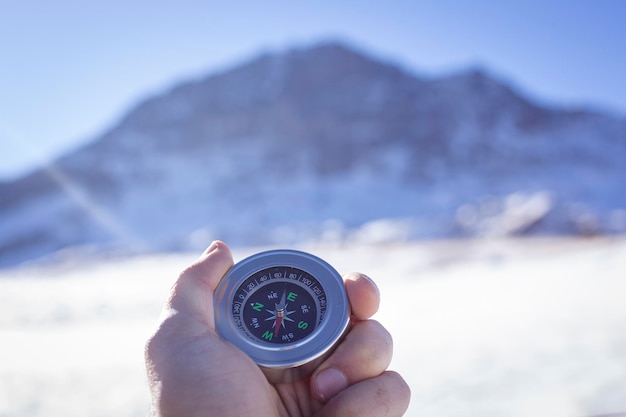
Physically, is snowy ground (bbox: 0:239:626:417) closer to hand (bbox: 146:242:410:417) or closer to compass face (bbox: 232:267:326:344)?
hand (bbox: 146:242:410:417)

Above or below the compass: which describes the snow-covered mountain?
above

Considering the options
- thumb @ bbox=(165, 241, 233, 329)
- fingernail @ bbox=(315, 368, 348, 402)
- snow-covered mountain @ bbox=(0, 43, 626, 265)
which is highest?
snow-covered mountain @ bbox=(0, 43, 626, 265)

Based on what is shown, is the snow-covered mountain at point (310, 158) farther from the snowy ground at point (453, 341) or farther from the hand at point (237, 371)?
the hand at point (237, 371)

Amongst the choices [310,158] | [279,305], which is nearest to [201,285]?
[279,305]

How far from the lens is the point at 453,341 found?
3678 millimetres

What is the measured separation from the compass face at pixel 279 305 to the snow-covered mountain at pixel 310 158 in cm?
1423

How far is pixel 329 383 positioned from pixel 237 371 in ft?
0.92

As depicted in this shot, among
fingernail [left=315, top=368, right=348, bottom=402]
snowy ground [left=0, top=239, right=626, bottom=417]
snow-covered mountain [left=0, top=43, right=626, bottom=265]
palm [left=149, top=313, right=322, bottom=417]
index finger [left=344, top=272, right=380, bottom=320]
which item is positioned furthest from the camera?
snow-covered mountain [left=0, top=43, right=626, bottom=265]

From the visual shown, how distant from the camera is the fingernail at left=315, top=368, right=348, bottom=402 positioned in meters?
1.46

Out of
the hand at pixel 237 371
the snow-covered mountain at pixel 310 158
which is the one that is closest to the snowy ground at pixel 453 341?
the hand at pixel 237 371

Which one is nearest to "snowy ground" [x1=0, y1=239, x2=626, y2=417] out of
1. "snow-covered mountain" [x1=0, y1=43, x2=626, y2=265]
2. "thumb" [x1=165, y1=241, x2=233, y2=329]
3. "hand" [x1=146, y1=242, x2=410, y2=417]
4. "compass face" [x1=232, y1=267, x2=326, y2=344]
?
"hand" [x1=146, y1=242, x2=410, y2=417]

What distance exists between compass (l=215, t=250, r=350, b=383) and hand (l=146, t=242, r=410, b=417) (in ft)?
0.12

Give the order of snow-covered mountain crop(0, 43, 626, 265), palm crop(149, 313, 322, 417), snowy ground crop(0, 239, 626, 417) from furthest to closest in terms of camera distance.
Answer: snow-covered mountain crop(0, 43, 626, 265)
snowy ground crop(0, 239, 626, 417)
palm crop(149, 313, 322, 417)

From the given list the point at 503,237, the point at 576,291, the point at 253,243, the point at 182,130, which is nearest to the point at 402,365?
the point at 576,291
